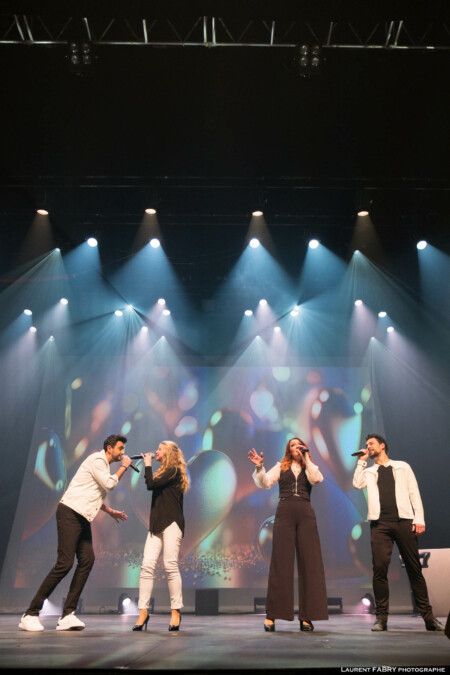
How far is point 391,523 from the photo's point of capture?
4.82 metres

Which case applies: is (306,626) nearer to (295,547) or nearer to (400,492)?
(295,547)

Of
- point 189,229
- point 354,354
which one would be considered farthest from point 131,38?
point 354,354

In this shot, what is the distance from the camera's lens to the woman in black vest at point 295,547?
4.52 meters

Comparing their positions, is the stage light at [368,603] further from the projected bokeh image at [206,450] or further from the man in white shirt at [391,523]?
the man in white shirt at [391,523]

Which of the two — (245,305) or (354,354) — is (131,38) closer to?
(245,305)

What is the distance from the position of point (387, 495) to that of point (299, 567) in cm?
88

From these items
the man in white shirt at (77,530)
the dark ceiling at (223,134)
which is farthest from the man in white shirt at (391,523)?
the dark ceiling at (223,134)

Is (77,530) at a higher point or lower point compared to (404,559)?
higher

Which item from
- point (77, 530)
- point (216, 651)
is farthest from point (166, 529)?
point (216, 651)

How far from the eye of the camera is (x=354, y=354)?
37.0 feet

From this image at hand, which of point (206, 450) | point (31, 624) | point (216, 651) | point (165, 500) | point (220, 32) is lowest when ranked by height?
point (216, 651)

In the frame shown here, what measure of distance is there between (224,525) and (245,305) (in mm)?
3852

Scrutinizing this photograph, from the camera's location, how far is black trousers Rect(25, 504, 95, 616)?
4562mm

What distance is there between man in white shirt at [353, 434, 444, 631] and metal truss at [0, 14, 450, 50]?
12.6 feet
